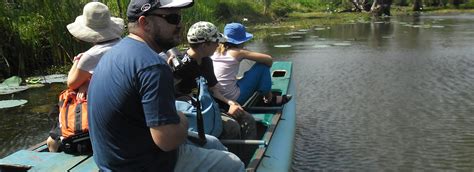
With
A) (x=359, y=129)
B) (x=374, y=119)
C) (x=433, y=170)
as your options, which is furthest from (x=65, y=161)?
(x=374, y=119)

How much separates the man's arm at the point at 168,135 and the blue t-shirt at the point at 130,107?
26 mm

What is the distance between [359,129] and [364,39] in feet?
42.1

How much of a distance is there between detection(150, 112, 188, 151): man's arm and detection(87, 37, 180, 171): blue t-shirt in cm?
3

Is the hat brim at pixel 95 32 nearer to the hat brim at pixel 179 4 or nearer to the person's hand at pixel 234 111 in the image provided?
the person's hand at pixel 234 111

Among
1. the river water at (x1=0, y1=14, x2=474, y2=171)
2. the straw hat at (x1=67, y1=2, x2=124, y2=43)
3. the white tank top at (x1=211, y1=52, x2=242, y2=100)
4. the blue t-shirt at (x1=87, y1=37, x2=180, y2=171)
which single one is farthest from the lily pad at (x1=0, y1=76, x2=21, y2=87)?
the blue t-shirt at (x1=87, y1=37, x2=180, y2=171)

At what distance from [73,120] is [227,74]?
165cm

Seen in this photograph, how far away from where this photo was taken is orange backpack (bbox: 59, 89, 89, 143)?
3600mm

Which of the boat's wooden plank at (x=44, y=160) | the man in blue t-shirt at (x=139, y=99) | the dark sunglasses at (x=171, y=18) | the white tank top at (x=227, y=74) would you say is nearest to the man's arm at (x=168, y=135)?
the man in blue t-shirt at (x=139, y=99)

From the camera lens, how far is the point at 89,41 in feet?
12.4

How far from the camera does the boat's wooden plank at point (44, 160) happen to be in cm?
338

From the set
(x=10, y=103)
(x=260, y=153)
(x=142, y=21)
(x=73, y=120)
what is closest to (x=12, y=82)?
(x=10, y=103)

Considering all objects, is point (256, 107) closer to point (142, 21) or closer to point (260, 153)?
point (260, 153)

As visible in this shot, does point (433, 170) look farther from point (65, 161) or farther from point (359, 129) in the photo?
point (65, 161)

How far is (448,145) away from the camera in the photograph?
18.5 ft
